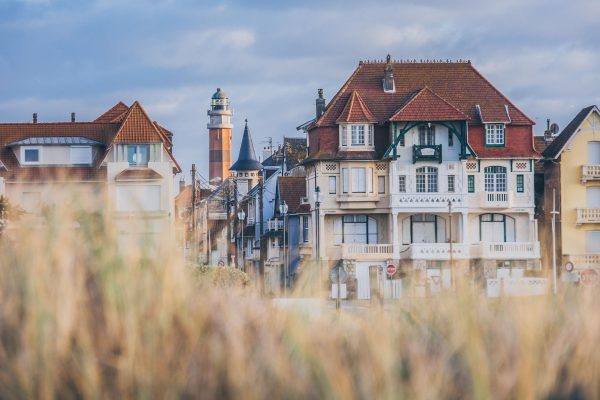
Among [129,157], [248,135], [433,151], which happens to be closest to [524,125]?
[433,151]

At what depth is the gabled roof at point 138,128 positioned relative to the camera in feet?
217

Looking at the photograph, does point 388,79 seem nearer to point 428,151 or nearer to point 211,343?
point 428,151

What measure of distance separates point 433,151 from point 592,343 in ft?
184

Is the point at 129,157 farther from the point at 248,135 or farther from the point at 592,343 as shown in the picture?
the point at 248,135

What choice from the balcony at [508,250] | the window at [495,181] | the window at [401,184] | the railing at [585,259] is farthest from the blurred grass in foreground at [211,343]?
the railing at [585,259]

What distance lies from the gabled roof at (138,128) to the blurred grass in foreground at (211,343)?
54734mm

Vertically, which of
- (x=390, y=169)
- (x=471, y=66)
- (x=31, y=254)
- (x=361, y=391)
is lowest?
(x=361, y=391)

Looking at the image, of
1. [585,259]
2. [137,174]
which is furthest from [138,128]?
[585,259]

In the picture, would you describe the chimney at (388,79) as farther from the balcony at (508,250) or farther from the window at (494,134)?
the balcony at (508,250)

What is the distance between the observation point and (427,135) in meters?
66.7

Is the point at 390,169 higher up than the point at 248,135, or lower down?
lower down

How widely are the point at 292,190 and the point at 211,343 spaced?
6566 cm

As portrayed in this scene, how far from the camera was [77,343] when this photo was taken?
33.0ft

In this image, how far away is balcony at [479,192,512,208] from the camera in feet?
216
